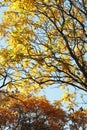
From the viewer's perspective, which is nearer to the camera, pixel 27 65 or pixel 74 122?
pixel 27 65

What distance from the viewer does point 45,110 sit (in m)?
42.8

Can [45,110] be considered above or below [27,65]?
below

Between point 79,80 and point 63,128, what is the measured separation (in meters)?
32.0

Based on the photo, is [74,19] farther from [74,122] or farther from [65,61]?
[74,122]

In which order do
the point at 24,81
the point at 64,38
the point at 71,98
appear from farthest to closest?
the point at 71,98 → the point at 24,81 → the point at 64,38

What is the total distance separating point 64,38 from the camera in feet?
36.2

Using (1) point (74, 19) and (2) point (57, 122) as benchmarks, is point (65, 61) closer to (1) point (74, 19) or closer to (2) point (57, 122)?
(1) point (74, 19)

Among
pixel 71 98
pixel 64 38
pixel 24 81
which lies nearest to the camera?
pixel 64 38

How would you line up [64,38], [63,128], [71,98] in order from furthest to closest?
[63,128] < [71,98] < [64,38]

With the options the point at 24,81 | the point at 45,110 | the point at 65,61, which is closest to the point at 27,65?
the point at 24,81

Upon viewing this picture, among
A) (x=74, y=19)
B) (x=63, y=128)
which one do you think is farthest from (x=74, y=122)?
(x=74, y=19)

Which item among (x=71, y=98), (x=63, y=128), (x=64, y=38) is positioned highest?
(x=64, y=38)

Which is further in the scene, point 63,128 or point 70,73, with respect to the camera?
point 63,128

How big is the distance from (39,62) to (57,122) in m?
32.3
